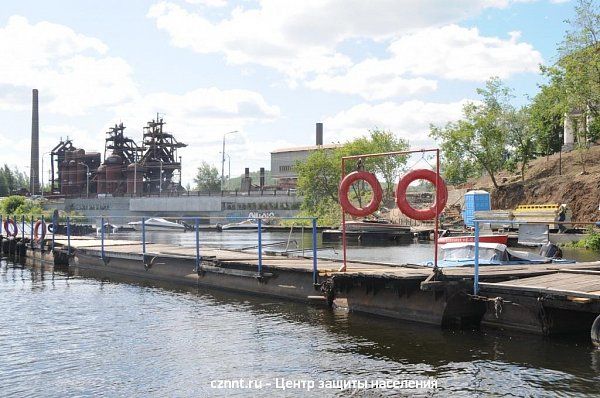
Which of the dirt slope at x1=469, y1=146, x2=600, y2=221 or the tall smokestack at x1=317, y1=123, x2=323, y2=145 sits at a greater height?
the tall smokestack at x1=317, y1=123, x2=323, y2=145

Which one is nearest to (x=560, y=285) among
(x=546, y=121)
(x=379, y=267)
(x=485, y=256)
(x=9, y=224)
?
(x=485, y=256)

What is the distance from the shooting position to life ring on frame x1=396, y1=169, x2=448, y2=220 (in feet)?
51.5

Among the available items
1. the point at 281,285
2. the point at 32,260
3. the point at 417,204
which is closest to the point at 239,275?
the point at 281,285

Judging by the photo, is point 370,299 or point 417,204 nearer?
point 370,299

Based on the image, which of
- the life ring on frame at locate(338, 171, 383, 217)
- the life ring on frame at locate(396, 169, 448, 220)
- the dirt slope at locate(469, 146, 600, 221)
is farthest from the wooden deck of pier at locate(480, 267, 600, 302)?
the dirt slope at locate(469, 146, 600, 221)

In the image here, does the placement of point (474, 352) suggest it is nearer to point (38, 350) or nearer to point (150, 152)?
point (38, 350)

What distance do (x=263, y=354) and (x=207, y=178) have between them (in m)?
142

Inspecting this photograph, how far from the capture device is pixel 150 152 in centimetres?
10906

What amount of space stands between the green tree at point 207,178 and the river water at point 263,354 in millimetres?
132985

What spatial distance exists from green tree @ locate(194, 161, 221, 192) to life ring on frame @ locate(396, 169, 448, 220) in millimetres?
134321

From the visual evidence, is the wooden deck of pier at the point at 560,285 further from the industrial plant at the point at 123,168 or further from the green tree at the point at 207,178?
the green tree at the point at 207,178

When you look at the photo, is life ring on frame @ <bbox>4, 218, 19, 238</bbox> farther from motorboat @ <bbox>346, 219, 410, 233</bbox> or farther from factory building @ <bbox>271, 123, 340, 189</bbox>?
factory building @ <bbox>271, 123, 340, 189</bbox>

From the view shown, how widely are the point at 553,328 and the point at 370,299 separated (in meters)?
4.64

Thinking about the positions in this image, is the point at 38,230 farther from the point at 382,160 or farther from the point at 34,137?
the point at 34,137
